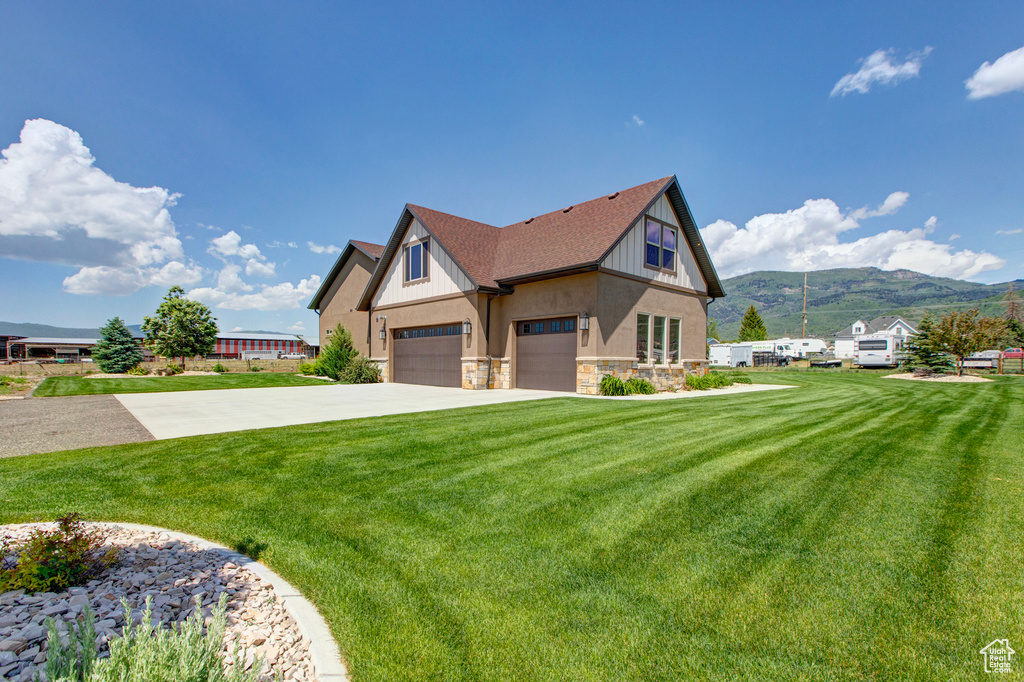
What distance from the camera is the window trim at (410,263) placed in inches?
704

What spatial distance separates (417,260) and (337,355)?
6857mm

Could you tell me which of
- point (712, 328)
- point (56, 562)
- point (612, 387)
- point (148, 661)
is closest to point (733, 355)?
point (712, 328)

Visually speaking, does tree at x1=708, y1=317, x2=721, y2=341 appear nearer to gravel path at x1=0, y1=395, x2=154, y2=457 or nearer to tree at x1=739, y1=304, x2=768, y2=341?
tree at x1=739, y1=304, x2=768, y2=341

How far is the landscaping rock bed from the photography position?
2.03m

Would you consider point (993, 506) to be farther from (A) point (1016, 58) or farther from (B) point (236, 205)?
(B) point (236, 205)

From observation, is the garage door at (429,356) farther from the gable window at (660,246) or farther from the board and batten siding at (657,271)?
the gable window at (660,246)

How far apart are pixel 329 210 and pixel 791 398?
18057 mm

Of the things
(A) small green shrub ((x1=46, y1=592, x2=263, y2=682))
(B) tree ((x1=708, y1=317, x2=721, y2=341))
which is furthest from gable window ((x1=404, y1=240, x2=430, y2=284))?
(B) tree ((x1=708, y1=317, x2=721, y2=341))

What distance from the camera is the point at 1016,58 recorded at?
1245cm

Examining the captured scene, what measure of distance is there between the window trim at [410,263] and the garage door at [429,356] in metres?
2.10

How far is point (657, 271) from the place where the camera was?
1590cm

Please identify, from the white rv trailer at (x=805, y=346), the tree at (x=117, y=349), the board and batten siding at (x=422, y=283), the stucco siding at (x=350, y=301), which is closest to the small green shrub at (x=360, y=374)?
the stucco siding at (x=350, y=301)

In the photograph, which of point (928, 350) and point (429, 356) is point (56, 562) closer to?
point (429, 356)

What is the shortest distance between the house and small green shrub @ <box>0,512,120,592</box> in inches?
469
